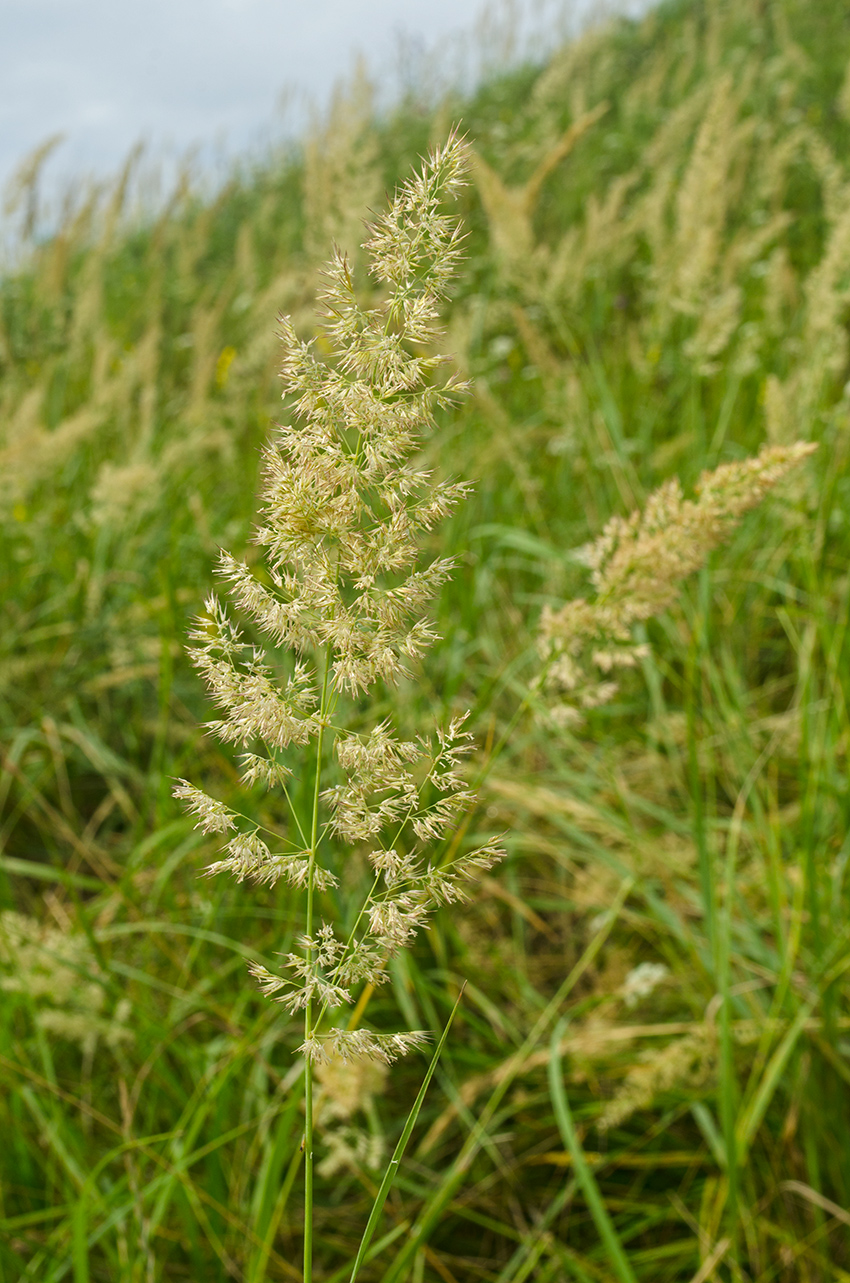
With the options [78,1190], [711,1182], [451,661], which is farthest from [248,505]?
[711,1182]

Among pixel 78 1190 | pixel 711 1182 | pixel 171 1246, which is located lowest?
pixel 711 1182

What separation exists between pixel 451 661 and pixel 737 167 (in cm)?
380

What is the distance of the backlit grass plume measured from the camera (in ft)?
2.58

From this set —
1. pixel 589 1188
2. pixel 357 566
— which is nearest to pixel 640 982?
pixel 589 1188

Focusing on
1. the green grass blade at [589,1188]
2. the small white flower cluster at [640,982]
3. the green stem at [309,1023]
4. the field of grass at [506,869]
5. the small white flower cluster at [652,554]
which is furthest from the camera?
the small white flower cluster at [640,982]

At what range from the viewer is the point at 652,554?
1.22 m

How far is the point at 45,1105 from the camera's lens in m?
2.13

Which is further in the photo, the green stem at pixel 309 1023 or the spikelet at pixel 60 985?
the spikelet at pixel 60 985

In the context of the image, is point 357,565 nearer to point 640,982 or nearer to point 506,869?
point 640,982

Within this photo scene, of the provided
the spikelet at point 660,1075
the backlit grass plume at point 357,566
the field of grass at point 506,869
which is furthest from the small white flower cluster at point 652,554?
the spikelet at point 660,1075

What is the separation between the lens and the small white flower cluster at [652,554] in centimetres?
Answer: 119

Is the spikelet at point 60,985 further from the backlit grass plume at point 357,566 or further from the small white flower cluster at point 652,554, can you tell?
the backlit grass plume at point 357,566

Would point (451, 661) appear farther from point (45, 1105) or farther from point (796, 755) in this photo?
point (45, 1105)

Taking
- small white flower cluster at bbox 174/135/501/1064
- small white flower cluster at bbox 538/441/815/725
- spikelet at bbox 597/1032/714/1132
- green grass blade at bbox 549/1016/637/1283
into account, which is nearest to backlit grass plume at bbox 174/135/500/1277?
small white flower cluster at bbox 174/135/501/1064
